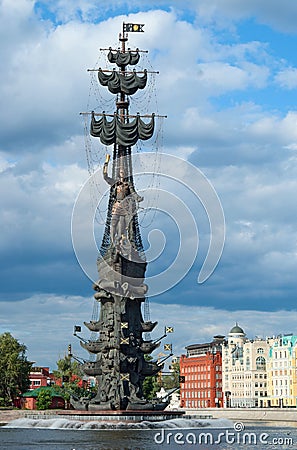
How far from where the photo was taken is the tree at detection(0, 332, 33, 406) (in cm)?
15925

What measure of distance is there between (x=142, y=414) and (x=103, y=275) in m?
18.6

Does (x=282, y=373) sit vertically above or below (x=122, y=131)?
below

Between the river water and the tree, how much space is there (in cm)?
4853

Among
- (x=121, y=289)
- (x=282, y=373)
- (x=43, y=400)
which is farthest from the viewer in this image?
(x=282, y=373)

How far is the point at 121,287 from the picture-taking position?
110562 millimetres

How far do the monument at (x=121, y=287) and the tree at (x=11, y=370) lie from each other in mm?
49064

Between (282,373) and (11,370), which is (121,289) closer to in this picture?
(11,370)

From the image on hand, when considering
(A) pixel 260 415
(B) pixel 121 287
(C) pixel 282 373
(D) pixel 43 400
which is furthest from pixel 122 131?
(C) pixel 282 373

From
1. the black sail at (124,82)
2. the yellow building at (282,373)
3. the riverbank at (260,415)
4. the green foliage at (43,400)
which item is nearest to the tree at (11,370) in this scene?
the green foliage at (43,400)

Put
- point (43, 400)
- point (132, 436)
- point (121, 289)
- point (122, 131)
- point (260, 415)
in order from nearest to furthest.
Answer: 1. point (132, 436)
2. point (121, 289)
3. point (122, 131)
4. point (43, 400)
5. point (260, 415)

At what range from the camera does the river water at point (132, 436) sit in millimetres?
72938

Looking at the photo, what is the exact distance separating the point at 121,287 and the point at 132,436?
95.9 ft

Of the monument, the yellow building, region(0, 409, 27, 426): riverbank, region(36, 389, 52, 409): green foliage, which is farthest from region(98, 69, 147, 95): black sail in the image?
the yellow building

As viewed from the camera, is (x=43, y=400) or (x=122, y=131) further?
(x=43, y=400)
